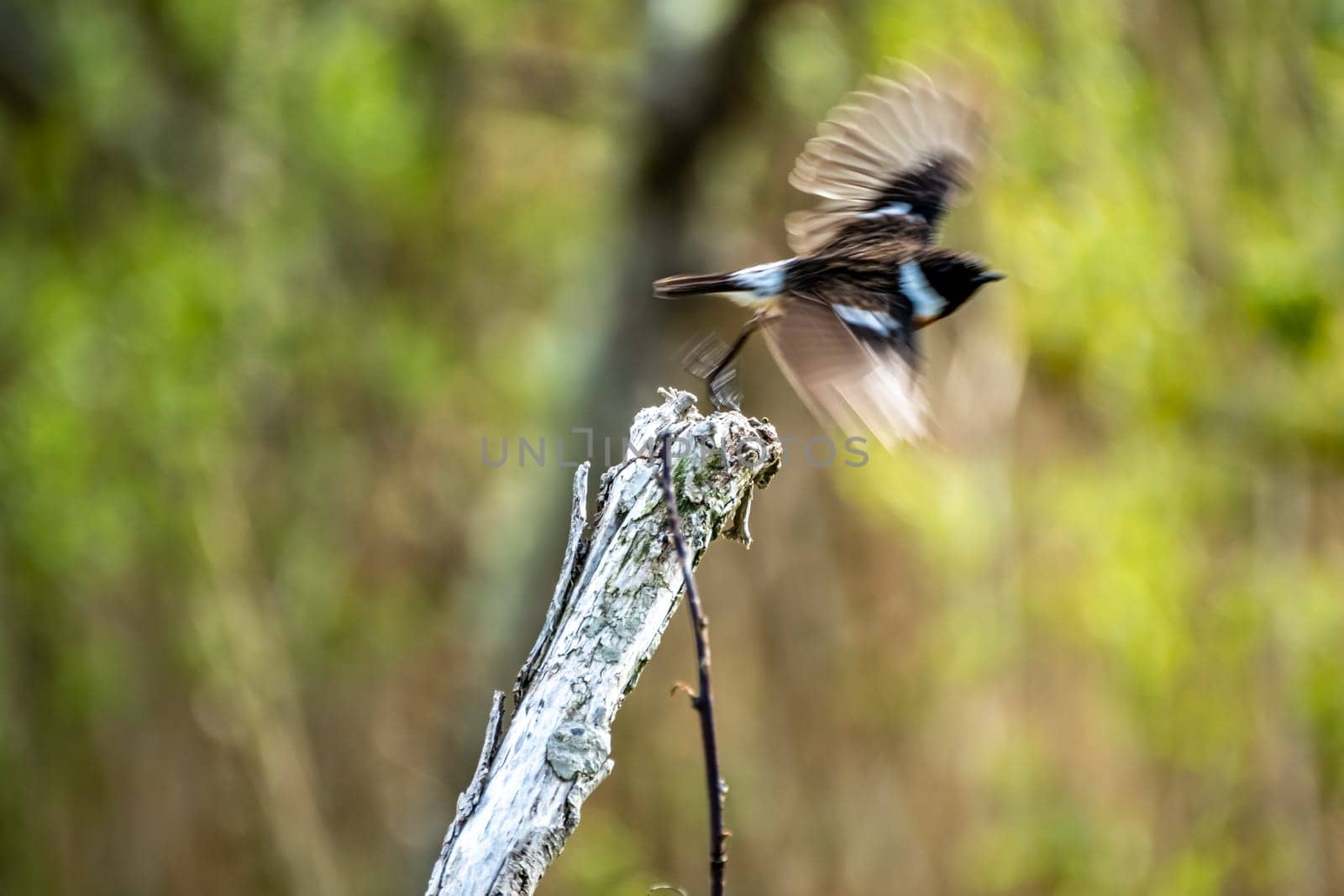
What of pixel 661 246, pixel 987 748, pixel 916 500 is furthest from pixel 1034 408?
pixel 661 246

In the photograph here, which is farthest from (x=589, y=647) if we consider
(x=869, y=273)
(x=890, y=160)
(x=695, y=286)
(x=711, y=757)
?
(x=890, y=160)

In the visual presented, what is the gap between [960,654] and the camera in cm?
586

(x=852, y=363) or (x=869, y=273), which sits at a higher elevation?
(x=869, y=273)

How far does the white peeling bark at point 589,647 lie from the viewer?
4.78 ft

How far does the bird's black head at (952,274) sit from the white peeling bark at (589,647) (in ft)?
4.88

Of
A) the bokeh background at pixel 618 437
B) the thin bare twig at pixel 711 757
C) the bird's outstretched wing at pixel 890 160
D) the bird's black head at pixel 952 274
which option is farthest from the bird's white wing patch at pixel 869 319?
the bokeh background at pixel 618 437

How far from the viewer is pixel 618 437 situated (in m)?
6.85

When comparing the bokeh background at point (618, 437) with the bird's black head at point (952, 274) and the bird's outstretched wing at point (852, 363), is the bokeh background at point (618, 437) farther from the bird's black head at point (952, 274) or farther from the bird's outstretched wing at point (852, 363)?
the bird's outstretched wing at point (852, 363)

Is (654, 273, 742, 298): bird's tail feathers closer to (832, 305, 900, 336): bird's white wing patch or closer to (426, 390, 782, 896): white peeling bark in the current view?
(832, 305, 900, 336): bird's white wing patch

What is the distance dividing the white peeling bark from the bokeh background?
373 cm

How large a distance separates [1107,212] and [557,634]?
425 cm

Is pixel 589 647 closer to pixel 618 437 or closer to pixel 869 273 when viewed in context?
pixel 869 273

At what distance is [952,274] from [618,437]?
12.4ft

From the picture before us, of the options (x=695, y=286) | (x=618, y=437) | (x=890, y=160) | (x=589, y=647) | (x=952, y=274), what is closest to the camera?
(x=589, y=647)
